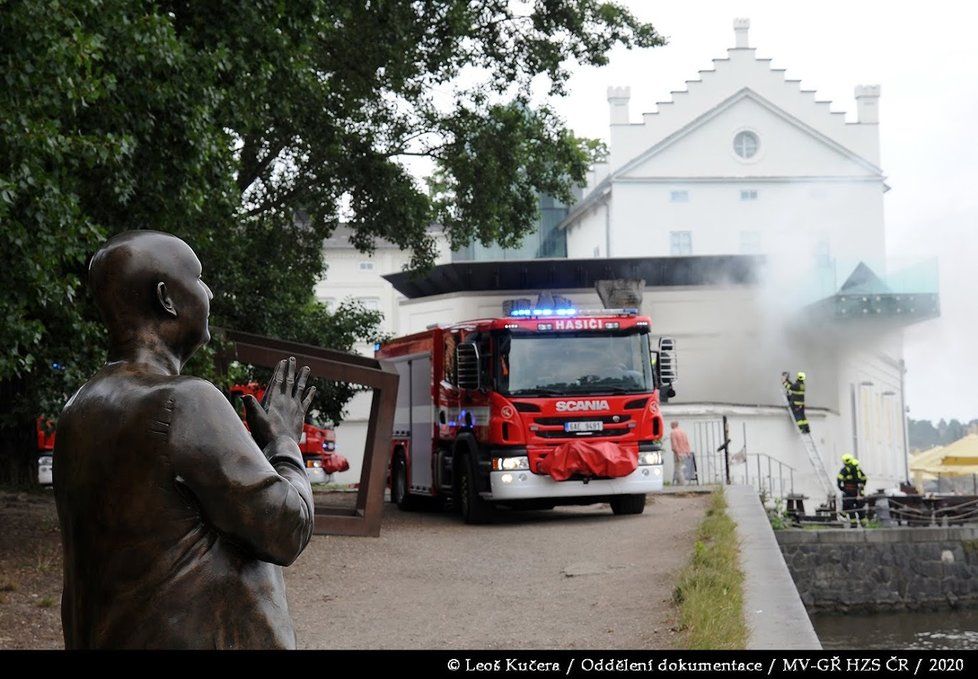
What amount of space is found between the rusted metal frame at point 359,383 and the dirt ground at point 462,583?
30 centimetres

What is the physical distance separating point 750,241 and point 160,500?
55.9m

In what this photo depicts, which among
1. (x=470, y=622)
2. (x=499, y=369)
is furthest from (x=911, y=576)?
(x=470, y=622)

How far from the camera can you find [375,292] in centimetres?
7950

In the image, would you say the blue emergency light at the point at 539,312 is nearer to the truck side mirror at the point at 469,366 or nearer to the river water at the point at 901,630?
the truck side mirror at the point at 469,366

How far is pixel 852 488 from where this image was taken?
30.2 m

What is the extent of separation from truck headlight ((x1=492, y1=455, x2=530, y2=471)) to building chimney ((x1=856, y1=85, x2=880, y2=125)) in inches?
1730

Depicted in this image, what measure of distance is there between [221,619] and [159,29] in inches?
434

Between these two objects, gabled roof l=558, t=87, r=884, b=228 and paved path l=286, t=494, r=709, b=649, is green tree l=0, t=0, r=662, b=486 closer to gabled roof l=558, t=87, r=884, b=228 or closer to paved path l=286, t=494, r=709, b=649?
paved path l=286, t=494, r=709, b=649

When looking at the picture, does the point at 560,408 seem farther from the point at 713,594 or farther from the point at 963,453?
the point at 963,453

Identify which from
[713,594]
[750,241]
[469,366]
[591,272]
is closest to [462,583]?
[713,594]

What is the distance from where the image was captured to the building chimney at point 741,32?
190 ft

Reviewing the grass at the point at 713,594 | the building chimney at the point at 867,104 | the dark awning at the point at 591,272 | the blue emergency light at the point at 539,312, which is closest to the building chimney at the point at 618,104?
the building chimney at the point at 867,104

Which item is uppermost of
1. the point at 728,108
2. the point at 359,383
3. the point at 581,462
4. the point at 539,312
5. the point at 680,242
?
the point at 728,108

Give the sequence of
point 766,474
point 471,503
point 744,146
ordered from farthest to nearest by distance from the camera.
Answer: point 744,146
point 766,474
point 471,503
